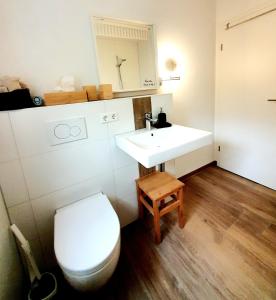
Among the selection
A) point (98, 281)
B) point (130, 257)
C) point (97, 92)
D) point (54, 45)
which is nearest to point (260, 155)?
point (130, 257)

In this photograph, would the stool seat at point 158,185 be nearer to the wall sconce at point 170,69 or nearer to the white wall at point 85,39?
the white wall at point 85,39

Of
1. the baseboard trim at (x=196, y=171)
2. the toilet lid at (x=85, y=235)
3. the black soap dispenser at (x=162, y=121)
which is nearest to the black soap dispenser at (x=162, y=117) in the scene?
the black soap dispenser at (x=162, y=121)

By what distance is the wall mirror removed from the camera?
150 cm

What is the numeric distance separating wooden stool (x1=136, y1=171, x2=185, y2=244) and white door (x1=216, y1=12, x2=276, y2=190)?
1.22 m

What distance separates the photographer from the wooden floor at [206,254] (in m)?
1.15

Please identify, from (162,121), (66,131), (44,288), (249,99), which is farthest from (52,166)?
(249,99)

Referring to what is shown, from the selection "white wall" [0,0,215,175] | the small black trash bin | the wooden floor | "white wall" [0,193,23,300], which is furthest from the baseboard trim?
"white wall" [0,193,23,300]

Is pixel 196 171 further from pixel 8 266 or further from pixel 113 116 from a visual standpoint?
pixel 8 266

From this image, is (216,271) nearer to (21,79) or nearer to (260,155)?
(260,155)

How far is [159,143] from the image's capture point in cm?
157

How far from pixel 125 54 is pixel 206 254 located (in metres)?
1.84

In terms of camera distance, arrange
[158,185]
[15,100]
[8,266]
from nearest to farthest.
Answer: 1. [8,266]
2. [15,100]
3. [158,185]

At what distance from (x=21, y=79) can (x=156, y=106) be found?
3.61ft

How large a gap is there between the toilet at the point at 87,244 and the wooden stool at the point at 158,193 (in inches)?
14.7
